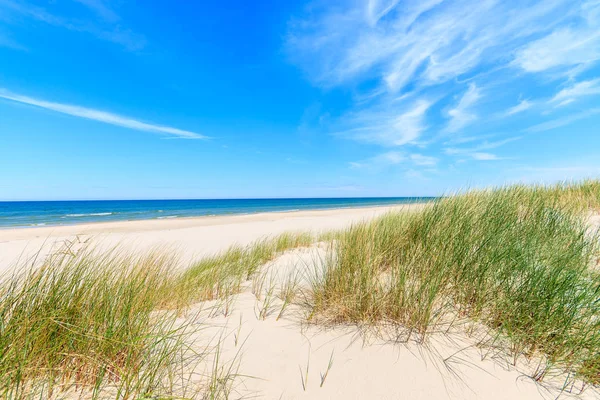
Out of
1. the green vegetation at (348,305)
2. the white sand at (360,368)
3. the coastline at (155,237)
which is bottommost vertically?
the coastline at (155,237)

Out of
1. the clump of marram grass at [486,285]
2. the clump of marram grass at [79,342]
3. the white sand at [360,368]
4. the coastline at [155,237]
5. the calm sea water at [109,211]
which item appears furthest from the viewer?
the calm sea water at [109,211]

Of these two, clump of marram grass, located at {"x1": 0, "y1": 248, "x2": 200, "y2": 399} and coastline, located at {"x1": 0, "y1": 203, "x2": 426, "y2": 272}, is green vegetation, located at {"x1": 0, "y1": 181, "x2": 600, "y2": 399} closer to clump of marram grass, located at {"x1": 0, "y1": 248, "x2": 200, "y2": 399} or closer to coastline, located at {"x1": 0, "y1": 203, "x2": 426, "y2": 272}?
clump of marram grass, located at {"x1": 0, "y1": 248, "x2": 200, "y2": 399}

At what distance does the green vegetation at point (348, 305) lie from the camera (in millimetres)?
1475

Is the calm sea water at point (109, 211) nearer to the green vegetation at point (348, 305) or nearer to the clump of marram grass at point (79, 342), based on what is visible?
the green vegetation at point (348, 305)

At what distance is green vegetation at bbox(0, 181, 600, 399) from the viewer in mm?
1475

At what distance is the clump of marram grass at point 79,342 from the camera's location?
4.48ft

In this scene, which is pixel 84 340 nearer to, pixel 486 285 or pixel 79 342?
pixel 79 342

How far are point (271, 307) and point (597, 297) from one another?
2.83 m

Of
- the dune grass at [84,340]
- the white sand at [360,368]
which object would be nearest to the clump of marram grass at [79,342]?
→ the dune grass at [84,340]

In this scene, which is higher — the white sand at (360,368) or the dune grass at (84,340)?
the dune grass at (84,340)

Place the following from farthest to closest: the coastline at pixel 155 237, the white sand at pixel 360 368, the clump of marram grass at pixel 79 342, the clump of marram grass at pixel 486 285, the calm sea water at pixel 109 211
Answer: the calm sea water at pixel 109 211, the coastline at pixel 155 237, the clump of marram grass at pixel 486 285, the white sand at pixel 360 368, the clump of marram grass at pixel 79 342

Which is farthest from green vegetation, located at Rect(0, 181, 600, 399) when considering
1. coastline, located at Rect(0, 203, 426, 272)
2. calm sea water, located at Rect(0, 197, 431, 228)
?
calm sea water, located at Rect(0, 197, 431, 228)

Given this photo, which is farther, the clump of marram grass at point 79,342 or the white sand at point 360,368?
the white sand at point 360,368

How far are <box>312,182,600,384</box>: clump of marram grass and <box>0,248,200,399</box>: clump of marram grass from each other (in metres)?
1.44
